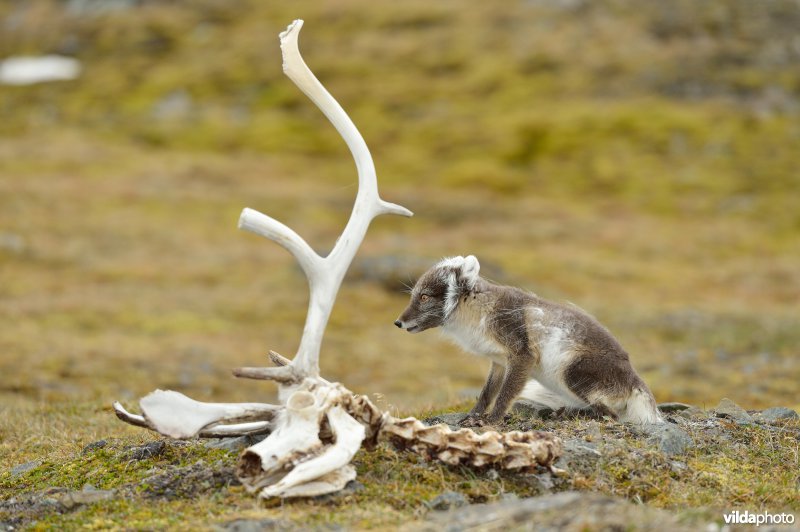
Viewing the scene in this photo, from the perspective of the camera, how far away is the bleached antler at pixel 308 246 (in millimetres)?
8789

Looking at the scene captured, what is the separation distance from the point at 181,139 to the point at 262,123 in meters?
10.3

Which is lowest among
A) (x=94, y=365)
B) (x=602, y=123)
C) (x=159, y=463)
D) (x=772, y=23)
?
(x=94, y=365)

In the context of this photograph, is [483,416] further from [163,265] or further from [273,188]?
[273,188]

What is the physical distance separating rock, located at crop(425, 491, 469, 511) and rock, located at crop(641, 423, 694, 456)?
8.97ft

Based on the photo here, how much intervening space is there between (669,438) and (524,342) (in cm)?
205

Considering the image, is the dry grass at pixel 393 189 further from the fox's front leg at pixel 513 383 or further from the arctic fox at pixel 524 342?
the fox's front leg at pixel 513 383

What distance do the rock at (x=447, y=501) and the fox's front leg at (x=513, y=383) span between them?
2.59 meters

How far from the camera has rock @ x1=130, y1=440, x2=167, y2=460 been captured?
9.81 m

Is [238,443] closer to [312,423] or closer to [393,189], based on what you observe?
[312,423]

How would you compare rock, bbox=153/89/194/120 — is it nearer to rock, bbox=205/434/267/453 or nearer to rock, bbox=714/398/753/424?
rock, bbox=714/398/753/424

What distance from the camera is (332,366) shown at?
2638 cm

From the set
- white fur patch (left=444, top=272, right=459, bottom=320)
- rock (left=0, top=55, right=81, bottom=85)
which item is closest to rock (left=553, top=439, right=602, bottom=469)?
white fur patch (left=444, top=272, right=459, bottom=320)

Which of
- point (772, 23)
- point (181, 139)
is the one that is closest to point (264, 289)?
point (181, 139)

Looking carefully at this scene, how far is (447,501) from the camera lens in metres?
8.11
